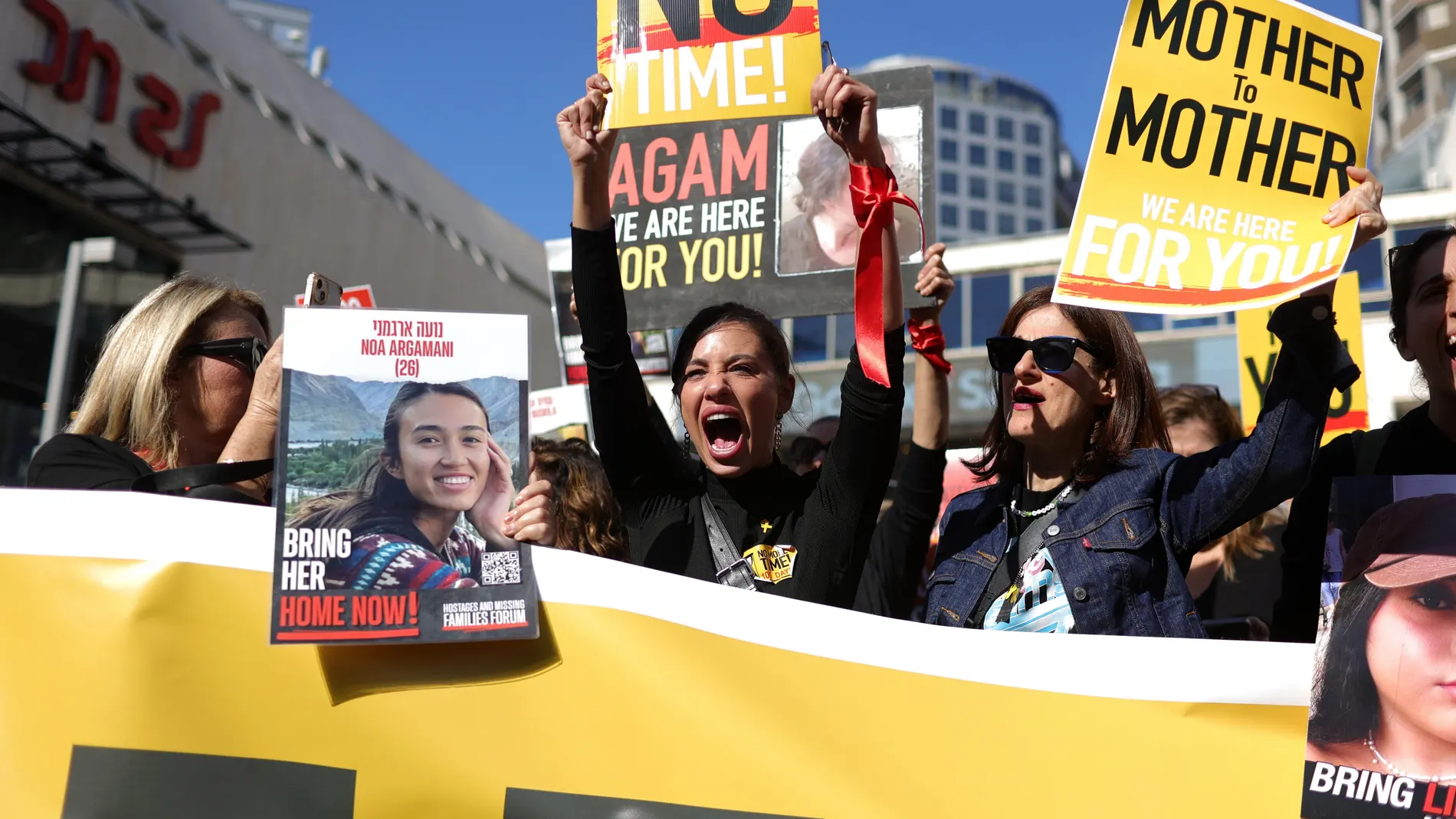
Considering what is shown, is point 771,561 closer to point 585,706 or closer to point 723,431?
point 723,431

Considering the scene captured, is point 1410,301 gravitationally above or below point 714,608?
above

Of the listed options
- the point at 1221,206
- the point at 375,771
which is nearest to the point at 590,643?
the point at 375,771

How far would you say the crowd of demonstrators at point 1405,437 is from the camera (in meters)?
1.88

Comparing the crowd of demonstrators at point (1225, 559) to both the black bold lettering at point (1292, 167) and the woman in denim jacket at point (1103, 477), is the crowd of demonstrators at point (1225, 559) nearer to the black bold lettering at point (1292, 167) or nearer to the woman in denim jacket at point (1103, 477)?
the woman in denim jacket at point (1103, 477)

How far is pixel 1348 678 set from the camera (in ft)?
5.69

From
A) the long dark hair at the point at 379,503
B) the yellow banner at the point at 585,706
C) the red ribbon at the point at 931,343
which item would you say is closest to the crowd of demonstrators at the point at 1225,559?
the red ribbon at the point at 931,343

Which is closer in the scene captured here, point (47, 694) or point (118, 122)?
point (47, 694)

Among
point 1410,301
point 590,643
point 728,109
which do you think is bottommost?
point 590,643

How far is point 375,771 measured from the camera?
6.15 ft

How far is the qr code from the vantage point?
74.5 inches

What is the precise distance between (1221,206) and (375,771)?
1.58 meters

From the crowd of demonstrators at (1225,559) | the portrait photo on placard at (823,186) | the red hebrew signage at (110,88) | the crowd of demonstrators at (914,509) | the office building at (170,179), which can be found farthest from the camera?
the red hebrew signage at (110,88)

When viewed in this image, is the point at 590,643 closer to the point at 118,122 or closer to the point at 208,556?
the point at 208,556

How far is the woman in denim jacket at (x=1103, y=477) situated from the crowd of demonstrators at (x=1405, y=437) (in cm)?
12
